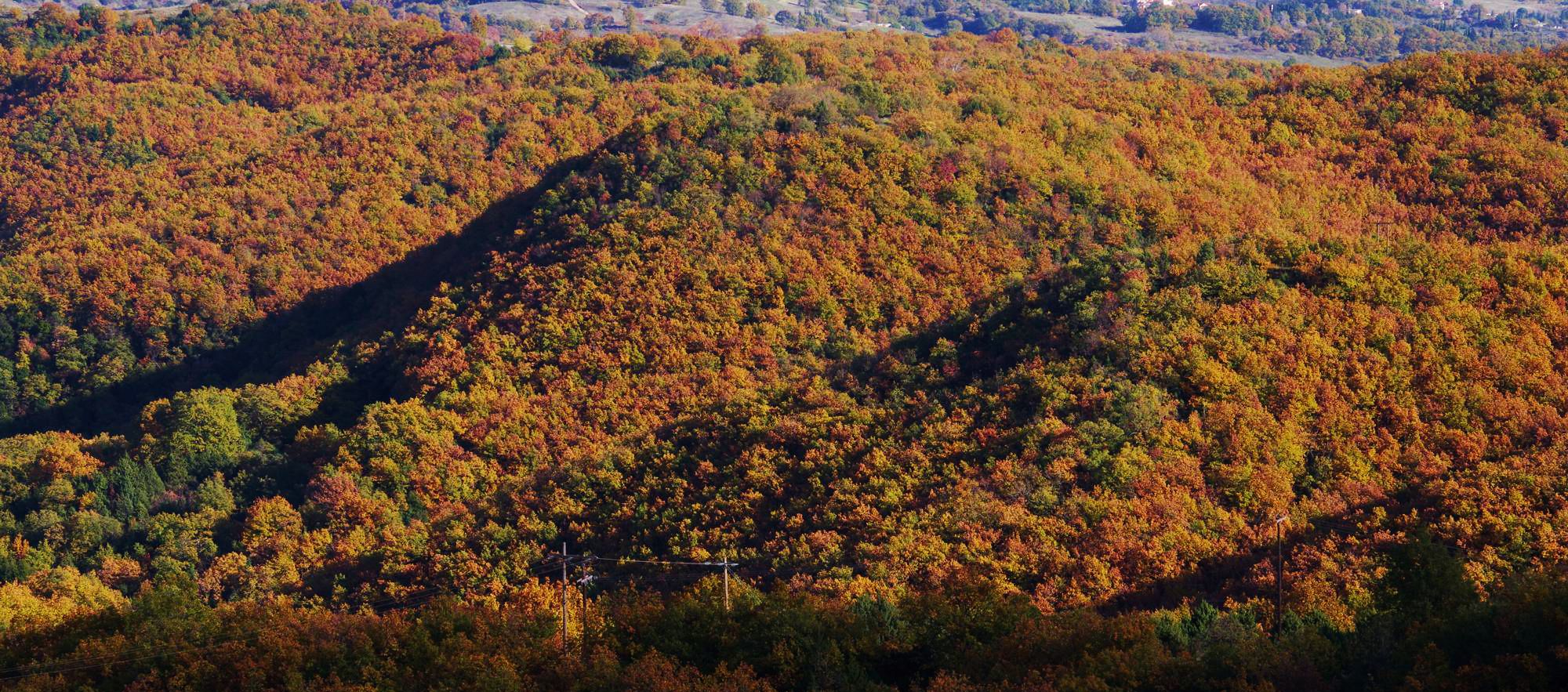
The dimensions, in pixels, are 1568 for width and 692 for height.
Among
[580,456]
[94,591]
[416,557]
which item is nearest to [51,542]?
[94,591]

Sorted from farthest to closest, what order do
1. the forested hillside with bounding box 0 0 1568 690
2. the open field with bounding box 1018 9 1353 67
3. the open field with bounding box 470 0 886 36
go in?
1. the open field with bounding box 470 0 886 36
2. the open field with bounding box 1018 9 1353 67
3. the forested hillside with bounding box 0 0 1568 690

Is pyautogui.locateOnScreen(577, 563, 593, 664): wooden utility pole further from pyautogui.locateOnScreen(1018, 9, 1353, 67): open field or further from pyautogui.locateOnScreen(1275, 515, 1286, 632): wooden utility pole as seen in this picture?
pyautogui.locateOnScreen(1018, 9, 1353, 67): open field

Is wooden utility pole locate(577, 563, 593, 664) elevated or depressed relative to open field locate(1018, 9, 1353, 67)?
depressed

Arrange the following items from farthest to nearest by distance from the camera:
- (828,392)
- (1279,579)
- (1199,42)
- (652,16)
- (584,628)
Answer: (652,16)
(1199,42)
(828,392)
(584,628)
(1279,579)

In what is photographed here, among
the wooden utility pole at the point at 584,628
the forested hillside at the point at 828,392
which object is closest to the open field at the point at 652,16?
the forested hillside at the point at 828,392

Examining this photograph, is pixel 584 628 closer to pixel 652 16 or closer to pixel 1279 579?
pixel 1279 579

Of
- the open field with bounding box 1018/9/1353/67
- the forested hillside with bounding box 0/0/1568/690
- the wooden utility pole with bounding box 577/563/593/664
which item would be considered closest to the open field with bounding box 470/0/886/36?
the open field with bounding box 1018/9/1353/67

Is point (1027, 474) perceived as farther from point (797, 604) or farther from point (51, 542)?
point (51, 542)

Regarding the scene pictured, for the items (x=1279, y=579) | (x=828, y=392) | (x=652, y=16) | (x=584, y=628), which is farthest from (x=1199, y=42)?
(x=584, y=628)
